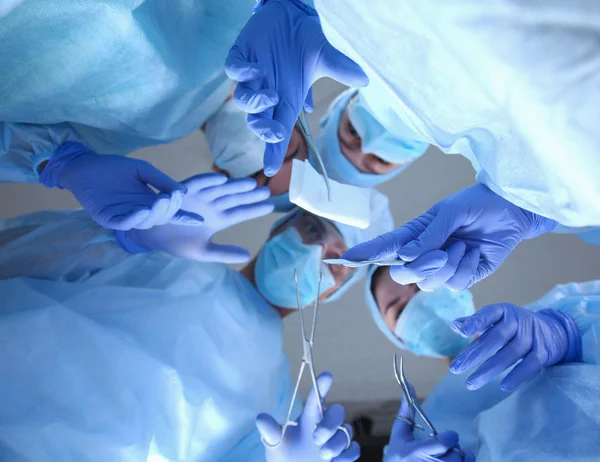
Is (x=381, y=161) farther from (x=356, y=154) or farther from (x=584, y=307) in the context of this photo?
(x=584, y=307)

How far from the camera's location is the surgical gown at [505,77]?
0.46 metres

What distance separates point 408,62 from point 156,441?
Result: 0.73 m

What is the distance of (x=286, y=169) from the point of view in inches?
48.9

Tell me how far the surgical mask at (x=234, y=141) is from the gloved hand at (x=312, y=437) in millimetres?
499

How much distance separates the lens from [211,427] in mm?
987

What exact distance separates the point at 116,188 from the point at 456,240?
0.62 m

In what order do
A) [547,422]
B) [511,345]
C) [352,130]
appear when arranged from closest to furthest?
[547,422]
[511,345]
[352,130]

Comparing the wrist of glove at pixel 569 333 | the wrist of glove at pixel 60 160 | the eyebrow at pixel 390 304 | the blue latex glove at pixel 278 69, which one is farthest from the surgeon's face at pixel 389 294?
the wrist of glove at pixel 60 160

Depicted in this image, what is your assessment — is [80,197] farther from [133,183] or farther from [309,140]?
[309,140]

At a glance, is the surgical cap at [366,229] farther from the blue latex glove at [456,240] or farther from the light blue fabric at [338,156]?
the blue latex glove at [456,240]

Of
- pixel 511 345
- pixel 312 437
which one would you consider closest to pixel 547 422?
pixel 511 345

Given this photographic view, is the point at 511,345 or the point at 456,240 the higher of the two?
the point at 456,240

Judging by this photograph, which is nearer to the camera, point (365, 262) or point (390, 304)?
point (365, 262)

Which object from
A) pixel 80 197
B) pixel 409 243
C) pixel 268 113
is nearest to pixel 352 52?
pixel 268 113
